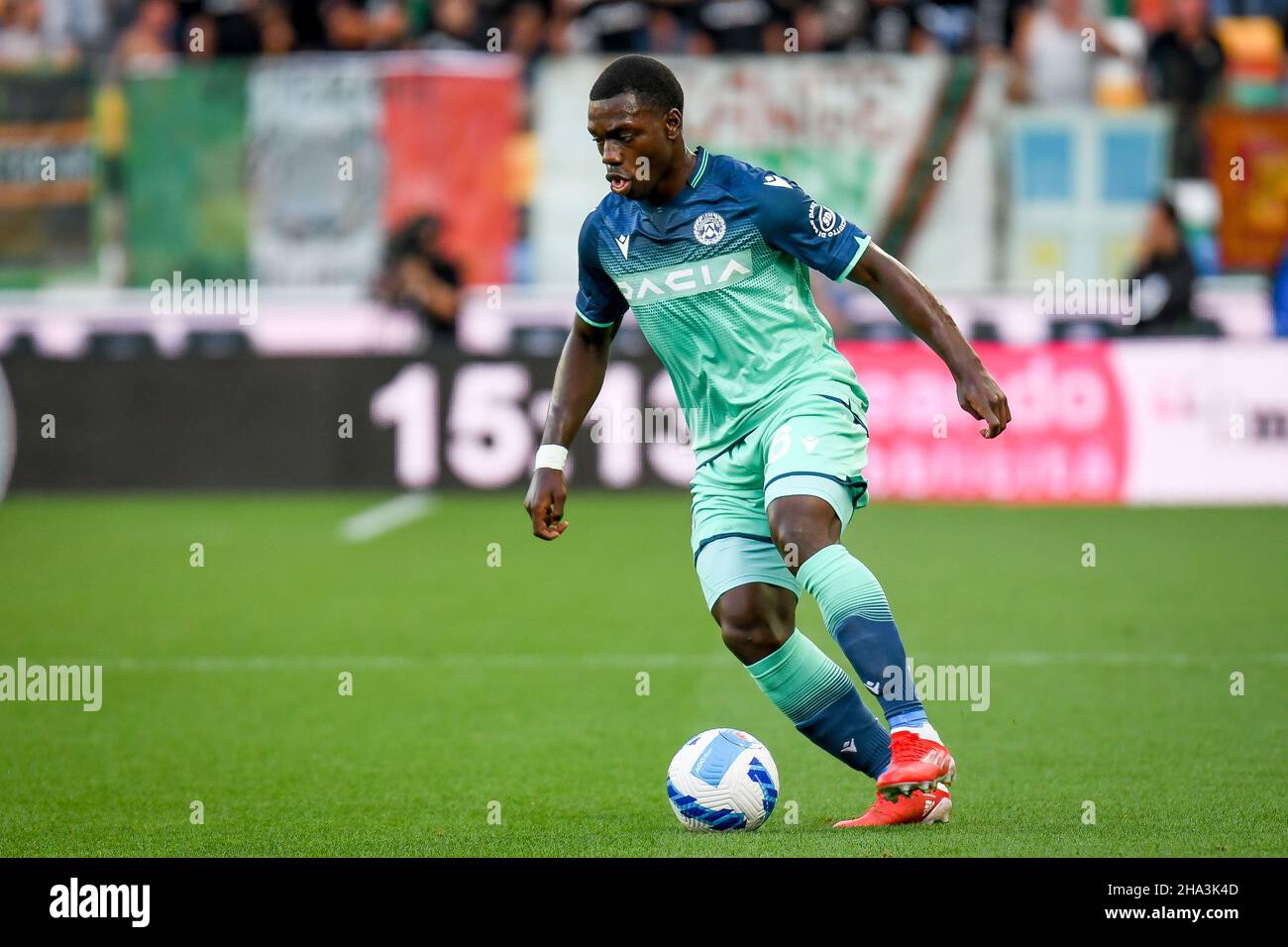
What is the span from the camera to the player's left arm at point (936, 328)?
17.3 feet

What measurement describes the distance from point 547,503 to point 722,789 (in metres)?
0.95

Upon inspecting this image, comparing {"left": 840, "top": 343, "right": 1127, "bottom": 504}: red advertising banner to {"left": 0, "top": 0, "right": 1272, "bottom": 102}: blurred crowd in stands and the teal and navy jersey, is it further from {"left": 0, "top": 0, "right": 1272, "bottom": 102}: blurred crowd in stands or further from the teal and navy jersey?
the teal and navy jersey

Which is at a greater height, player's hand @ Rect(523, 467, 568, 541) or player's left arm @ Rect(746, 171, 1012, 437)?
player's left arm @ Rect(746, 171, 1012, 437)

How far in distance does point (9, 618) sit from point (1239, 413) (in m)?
8.19

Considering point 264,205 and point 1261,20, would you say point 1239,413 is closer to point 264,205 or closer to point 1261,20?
point 1261,20

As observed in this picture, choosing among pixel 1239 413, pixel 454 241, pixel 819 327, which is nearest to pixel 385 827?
pixel 819 327

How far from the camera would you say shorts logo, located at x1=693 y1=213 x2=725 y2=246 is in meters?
5.69

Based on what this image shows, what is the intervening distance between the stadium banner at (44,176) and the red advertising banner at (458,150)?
Result: 8.59ft

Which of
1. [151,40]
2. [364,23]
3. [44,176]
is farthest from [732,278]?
[151,40]

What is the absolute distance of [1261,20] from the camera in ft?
61.4

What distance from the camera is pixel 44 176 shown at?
57.8 ft

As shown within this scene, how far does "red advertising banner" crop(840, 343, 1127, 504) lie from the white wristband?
8422mm

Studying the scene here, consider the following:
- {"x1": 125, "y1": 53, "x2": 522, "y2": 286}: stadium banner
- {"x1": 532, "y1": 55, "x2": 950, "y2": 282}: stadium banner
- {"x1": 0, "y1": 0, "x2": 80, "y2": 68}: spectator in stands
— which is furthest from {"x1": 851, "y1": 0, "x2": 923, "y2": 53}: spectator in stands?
{"x1": 0, "y1": 0, "x2": 80, "y2": 68}: spectator in stands

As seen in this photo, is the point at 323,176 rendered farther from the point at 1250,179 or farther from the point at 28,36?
the point at 1250,179
